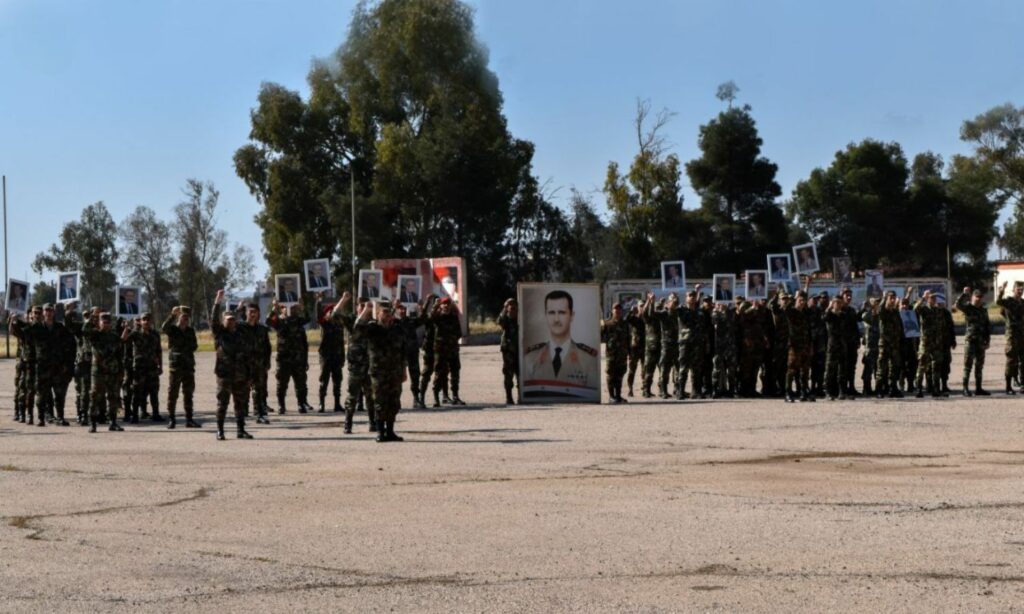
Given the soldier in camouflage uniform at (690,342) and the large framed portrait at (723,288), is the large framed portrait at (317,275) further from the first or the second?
the large framed portrait at (723,288)

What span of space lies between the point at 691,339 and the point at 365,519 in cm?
1430

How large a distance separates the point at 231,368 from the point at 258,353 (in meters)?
2.68

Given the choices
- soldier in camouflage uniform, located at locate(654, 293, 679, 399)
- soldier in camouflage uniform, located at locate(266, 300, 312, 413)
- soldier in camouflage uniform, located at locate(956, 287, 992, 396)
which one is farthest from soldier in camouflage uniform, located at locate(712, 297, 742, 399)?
soldier in camouflage uniform, located at locate(266, 300, 312, 413)

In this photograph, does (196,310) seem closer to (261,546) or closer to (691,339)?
(691,339)

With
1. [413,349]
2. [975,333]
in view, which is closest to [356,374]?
[413,349]

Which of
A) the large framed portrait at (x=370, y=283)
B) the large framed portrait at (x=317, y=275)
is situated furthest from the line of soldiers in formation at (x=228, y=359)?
the large framed portrait at (x=317, y=275)

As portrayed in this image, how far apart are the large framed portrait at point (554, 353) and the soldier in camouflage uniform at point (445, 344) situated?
1154 mm

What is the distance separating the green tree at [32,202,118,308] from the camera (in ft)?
315

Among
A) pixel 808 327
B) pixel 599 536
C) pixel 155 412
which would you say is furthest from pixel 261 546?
pixel 808 327

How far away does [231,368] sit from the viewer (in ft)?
60.0

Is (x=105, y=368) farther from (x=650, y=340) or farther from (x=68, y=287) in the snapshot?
(x=650, y=340)

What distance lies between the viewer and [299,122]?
215 feet

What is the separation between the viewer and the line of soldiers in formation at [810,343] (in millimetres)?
24047

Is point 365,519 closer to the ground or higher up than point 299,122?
closer to the ground
